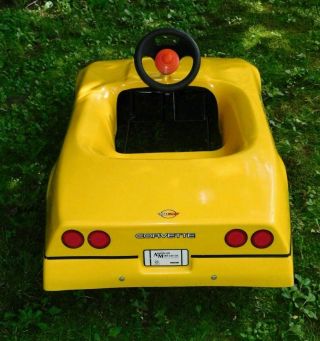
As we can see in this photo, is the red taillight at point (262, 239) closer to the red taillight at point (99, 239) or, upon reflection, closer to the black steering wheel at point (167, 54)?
the red taillight at point (99, 239)

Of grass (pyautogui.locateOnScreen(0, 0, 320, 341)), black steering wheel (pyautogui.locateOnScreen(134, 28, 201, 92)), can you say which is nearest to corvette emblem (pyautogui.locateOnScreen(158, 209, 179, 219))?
grass (pyautogui.locateOnScreen(0, 0, 320, 341))

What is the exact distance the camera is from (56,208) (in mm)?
3168

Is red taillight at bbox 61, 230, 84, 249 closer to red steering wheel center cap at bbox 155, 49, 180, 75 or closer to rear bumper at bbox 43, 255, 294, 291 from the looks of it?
rear bumper at bbox 43, 255, 294, 291

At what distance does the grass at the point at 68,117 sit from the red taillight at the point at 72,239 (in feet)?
2.18

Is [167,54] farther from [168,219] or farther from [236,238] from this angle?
[236,238]

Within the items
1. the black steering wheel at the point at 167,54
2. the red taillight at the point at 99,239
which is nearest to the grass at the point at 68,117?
the red taillight at the point at 99,239

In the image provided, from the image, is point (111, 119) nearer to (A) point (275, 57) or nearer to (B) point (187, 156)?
(B) point (187, 156)

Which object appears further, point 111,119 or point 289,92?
point 289,92

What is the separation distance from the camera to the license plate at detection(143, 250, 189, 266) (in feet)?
10.2

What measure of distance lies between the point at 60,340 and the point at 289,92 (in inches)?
146

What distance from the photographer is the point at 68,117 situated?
5461 millimetres

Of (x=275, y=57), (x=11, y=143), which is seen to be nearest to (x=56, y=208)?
(x=11, y=143)

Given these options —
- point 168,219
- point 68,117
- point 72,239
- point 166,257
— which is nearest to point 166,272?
point 166,257

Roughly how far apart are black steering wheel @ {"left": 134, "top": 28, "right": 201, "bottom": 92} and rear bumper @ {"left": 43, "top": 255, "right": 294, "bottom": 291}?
4.12ft
